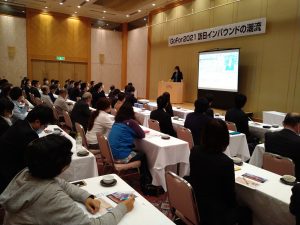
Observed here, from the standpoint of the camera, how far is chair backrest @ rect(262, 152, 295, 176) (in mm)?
2632

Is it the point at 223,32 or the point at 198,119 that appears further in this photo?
the point at 223,32

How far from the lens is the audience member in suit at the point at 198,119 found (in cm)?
402

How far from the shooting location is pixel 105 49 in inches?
622

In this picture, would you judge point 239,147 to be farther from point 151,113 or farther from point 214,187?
point 214,187

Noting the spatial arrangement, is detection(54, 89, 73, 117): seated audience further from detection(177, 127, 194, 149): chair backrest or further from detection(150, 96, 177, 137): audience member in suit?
detection(177, 127, 194, 149): chair backrest

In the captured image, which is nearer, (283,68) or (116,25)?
(283,68)

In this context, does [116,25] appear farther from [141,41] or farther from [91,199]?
[91,199]

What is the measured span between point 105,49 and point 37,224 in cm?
1527

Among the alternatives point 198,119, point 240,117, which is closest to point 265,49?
point 240,117

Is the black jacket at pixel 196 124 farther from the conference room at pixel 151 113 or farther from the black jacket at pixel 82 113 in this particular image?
the black jacket at pixel 82 113

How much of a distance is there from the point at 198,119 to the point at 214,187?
218 centimetres

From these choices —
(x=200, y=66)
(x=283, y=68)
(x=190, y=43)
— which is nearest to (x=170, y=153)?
(x=283, y=68)

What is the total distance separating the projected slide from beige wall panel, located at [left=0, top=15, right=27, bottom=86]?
9358mm

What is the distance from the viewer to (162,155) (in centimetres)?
330
